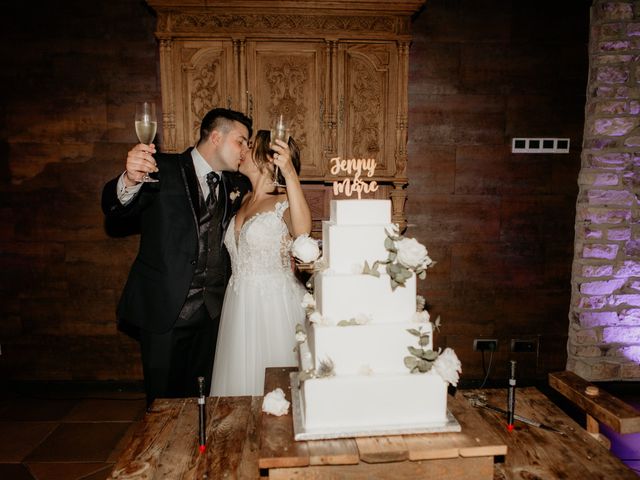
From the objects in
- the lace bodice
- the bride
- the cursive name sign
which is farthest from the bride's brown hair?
the cursive name sign

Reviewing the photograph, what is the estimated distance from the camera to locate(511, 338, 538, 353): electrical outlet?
3.97 meters

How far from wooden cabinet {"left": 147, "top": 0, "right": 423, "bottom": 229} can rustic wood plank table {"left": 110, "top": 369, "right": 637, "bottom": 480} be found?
6.80ft

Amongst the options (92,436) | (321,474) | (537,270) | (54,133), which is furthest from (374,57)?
(92,436)

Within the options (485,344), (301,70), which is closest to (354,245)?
(301,70)

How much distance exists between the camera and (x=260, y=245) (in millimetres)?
2740

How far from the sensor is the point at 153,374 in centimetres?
278

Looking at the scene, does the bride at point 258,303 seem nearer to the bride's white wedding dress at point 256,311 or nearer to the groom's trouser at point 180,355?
the bride's white wedding dress at point 256,311

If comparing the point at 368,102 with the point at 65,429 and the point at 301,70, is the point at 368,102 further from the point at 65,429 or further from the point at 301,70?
the point at 65,429

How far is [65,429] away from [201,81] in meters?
2.83

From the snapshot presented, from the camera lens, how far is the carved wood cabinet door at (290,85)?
137 inches

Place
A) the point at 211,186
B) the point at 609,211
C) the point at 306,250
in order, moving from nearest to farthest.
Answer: the point at 306,250, the point at 211,186, the point at 609,211

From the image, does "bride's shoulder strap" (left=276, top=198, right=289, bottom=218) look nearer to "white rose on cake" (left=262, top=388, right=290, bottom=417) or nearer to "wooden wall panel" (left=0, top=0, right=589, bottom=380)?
"white rose on cake" (left=262, top=388, right=290, bottom=417)

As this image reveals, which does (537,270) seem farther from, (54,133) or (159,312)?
(54,133)

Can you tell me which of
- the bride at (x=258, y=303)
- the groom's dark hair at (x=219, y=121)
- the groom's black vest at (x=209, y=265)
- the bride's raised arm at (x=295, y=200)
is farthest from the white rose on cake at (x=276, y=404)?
the groom's dark hair at (x=219, y=121)
